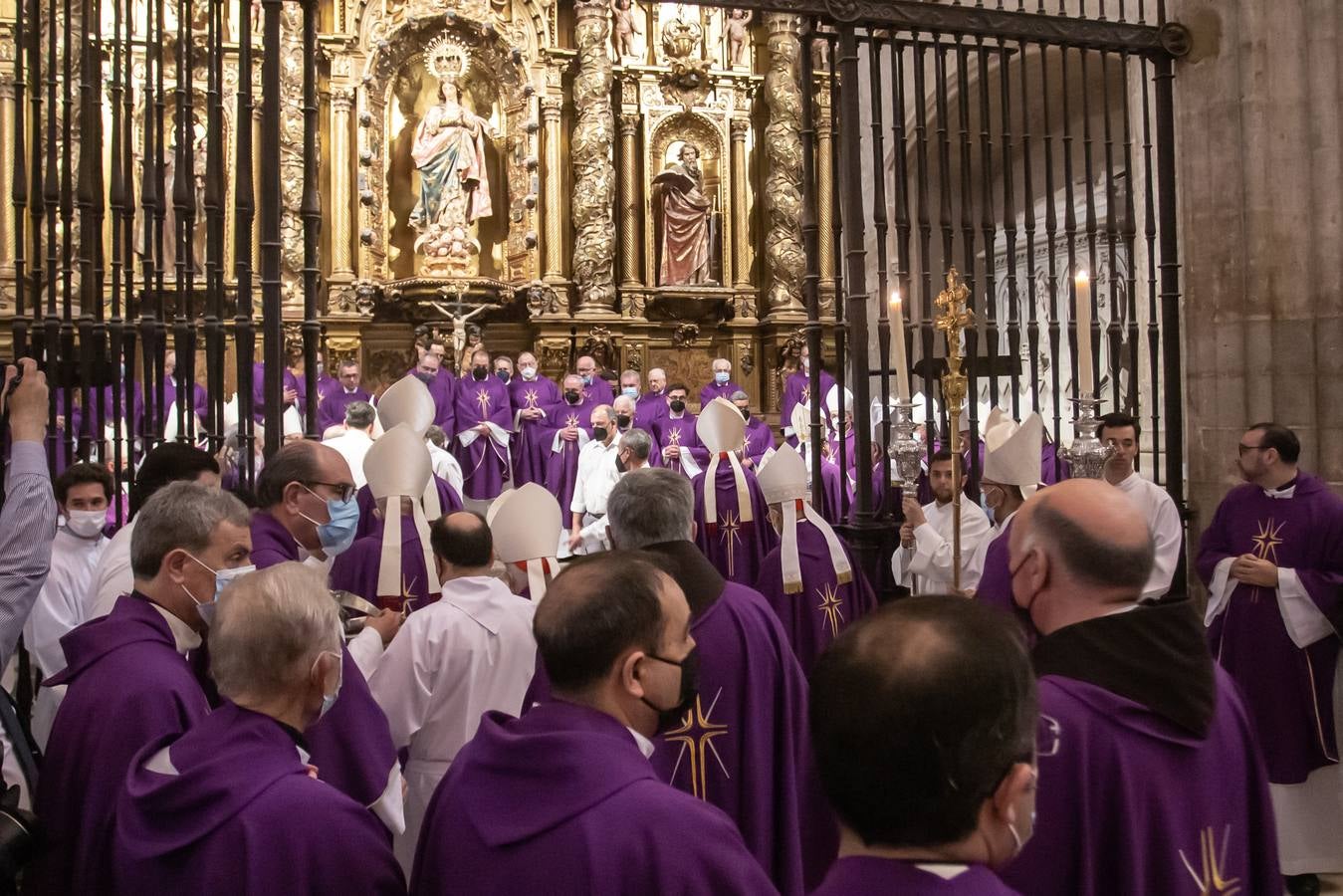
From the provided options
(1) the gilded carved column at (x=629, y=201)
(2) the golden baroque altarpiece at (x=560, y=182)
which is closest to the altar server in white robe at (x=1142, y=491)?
(2) the golden baroque altarpiece at (x=560, y=182)

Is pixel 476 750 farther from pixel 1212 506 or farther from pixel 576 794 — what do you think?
pixel 1212 506

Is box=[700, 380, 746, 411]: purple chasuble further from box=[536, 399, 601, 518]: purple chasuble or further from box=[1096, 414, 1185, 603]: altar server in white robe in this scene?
box=[1096, 414, 1185, 603]: altar server in white robe

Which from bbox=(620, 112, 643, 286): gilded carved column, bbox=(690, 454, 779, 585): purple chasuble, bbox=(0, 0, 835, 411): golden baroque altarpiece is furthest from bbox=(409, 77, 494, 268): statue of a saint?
bbox=(690, 454, 779, 585): purple chasuble

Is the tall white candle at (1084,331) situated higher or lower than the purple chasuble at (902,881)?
higher

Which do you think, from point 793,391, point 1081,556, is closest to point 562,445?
point 793,391

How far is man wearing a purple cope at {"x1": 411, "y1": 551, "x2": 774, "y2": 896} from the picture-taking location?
71.9 inches

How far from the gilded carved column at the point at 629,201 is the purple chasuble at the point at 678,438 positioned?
2.86 m

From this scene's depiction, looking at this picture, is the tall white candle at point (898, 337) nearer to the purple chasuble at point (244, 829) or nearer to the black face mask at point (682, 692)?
the black face mask at point (682, 692)

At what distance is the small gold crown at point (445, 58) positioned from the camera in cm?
1523

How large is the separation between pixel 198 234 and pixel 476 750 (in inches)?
547

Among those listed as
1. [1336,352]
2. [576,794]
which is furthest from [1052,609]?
[1336,352]

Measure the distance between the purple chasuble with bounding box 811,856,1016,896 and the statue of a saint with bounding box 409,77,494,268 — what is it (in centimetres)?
1415

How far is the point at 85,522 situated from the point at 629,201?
441 inches

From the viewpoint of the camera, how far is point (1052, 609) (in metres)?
2.35
